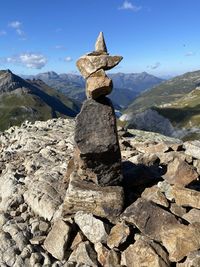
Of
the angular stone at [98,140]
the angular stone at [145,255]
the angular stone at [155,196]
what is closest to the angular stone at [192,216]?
the angular stone at [155,196]

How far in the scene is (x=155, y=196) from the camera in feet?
66.5

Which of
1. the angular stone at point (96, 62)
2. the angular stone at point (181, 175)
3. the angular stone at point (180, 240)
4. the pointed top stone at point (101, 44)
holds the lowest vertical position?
the angular stone at point (180, 240)

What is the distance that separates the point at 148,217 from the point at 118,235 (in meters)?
1.70

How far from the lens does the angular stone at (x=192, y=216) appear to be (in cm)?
1854

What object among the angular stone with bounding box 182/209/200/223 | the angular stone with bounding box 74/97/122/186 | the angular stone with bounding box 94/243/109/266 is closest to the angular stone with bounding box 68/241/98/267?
the angular stone with bounding box 94/243/109/266

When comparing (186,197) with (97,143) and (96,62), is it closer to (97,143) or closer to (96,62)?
(97,143)

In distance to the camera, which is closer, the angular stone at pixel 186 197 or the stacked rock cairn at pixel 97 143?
the angular stone at pixel 186 197

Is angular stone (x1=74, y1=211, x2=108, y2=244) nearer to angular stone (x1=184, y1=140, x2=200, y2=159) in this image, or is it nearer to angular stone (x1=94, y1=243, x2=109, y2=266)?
angular stone (x1=94, y1=243, x2=109, y2=266)

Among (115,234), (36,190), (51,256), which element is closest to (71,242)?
(51,256)

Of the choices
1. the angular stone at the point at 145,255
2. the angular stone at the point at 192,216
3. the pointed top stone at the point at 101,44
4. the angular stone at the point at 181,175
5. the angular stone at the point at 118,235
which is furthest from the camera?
the angular stone at the point at 181,175

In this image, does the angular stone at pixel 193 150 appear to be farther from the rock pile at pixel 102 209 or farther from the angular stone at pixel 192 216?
the angular stone at pixel 192 216

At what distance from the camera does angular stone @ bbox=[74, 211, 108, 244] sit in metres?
18.8

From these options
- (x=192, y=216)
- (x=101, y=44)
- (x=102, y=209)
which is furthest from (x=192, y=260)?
(x=101, y=44)

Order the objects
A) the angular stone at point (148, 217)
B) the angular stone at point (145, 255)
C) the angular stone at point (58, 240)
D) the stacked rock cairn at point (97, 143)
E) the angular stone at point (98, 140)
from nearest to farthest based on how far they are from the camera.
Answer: the angular stone at point (145, 255) → the angular stone at point (148, 217) → the angular stone at point (58, 240) → the stacked rock cairn at point (97, 143) → the angular stone at point (98, 140)
